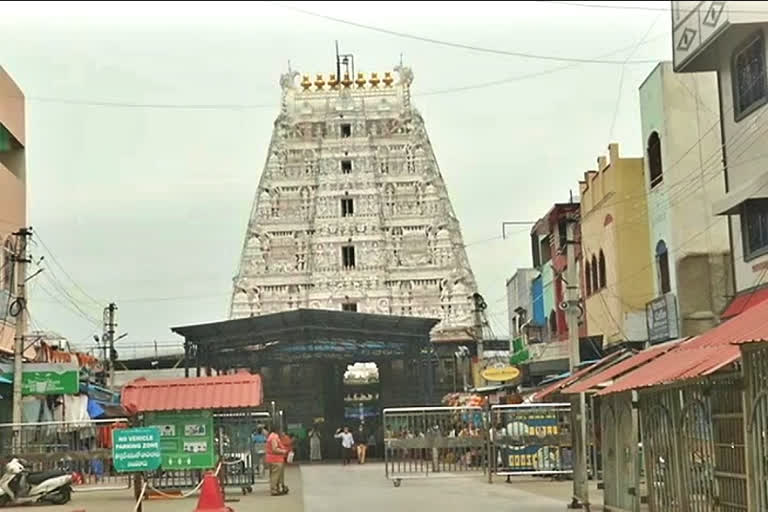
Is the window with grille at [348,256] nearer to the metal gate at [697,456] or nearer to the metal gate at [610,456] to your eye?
the metal gate at [610,456]

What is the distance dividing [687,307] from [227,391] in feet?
34.5

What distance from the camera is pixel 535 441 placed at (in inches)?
998

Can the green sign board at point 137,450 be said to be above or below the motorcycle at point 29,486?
above

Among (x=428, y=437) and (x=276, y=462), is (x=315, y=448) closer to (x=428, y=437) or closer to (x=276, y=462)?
(x=428, y=437)

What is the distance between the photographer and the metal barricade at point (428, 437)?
26.5 meters

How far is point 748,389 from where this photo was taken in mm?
11242

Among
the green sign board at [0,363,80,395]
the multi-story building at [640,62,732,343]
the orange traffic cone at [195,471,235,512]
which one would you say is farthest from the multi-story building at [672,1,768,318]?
Result: the green sign board at [0,363,80,395]

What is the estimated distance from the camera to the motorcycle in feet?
72.2

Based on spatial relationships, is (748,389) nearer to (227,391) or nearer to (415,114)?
(227,391)

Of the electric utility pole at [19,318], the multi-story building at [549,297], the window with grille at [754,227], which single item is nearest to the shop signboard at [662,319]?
the window with grille at [754,227]

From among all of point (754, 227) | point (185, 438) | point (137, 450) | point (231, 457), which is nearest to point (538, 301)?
point (231, 457)

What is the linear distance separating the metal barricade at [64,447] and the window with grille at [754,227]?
13.2 meters

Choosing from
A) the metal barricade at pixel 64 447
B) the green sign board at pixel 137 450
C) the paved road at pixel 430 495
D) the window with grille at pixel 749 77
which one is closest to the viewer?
the green sign board at pixel 137 450

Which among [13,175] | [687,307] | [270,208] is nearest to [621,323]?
[687,307]
